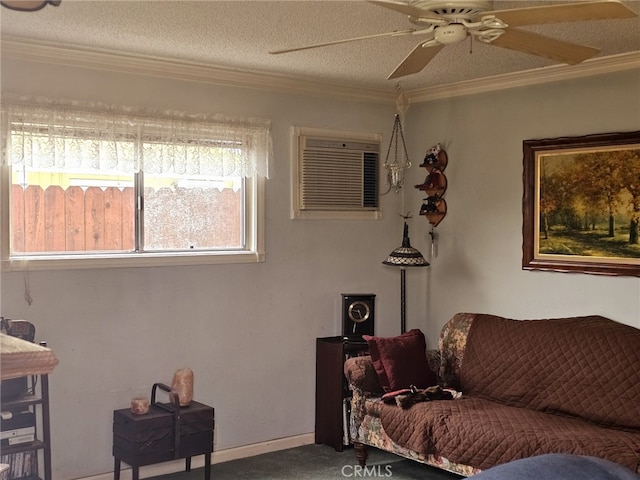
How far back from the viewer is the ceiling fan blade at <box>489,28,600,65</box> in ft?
9.27

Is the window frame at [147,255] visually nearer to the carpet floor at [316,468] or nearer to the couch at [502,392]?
the couch at [502,392]

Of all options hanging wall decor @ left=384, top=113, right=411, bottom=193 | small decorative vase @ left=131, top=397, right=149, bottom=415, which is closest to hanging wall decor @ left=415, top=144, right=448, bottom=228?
hanging wall decor @ left=384, top=113, right=411, bottom=193

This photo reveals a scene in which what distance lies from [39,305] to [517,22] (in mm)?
2795

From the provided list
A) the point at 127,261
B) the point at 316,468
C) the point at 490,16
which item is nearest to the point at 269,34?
the point at 490,16

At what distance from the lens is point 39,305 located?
4.09 m

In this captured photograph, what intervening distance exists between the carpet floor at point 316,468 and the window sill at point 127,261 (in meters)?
→ 1.22

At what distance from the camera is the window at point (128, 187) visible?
4051mm

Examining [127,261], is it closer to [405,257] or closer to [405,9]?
[405,257]

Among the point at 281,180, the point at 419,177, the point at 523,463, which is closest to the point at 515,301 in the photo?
the point at 419,177

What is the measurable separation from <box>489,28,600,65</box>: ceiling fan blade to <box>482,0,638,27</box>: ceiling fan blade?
0.17 m

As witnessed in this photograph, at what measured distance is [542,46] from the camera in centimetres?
296

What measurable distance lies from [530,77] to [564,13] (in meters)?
2.30

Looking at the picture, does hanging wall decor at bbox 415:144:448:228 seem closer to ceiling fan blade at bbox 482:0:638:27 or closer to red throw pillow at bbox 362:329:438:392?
red throw pillow at bbox 362:329:438:392
